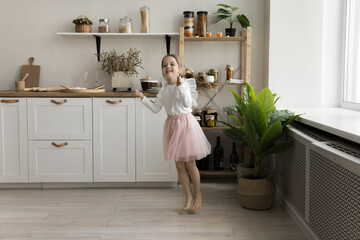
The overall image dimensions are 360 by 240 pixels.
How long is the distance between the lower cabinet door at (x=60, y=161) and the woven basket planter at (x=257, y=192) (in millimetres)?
1419

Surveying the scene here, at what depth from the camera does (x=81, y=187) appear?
12.8 feet

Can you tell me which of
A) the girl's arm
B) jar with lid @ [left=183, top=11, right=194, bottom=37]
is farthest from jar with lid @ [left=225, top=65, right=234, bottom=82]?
the girl's arm

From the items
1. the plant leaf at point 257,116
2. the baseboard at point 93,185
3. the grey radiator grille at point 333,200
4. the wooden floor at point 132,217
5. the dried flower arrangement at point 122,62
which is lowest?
the wooden floor at point 132,217

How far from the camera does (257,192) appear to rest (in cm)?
314

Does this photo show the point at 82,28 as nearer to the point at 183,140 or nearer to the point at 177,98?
the point at 177,98

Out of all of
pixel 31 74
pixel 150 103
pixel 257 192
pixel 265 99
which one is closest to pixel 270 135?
pixel 265 99

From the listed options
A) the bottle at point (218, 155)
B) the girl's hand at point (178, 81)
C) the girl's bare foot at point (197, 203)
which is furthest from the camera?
the bottle at point (218, 155)

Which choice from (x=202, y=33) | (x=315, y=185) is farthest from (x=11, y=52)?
(x=315, y=185)

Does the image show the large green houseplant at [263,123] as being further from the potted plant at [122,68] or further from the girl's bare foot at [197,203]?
the potted plant at [122,68]

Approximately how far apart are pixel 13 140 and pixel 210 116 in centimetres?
176

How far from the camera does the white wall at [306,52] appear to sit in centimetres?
385

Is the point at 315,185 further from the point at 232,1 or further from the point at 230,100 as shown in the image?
the point at 232,1

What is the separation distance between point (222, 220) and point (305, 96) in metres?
1.56

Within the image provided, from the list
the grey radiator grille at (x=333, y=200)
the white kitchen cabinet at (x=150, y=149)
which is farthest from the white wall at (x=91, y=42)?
the grey radiator grille at (x=333, y=200)
